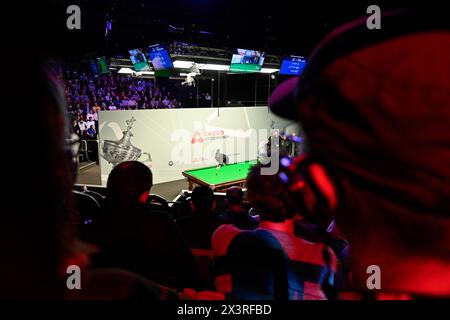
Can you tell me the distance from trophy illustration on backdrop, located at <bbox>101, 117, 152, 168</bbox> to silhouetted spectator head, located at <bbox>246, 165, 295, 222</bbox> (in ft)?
22.8

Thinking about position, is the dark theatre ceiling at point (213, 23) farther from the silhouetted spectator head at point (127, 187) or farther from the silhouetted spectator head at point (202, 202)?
the silhouetted spectator head at point (127, 187)

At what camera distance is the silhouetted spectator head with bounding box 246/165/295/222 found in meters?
2.11

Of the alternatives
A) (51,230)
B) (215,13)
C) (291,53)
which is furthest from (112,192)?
(291,53)

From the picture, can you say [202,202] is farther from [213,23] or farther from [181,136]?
[213,23]

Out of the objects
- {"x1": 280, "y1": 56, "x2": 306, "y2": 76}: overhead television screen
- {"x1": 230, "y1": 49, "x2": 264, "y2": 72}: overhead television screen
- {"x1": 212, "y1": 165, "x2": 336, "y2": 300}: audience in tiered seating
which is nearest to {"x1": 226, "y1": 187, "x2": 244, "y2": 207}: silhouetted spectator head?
Answer: {"x1": 212, "y1": 165, "x2": 336, "y2": 300}: audience in tiered seating

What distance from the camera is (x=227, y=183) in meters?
7.65

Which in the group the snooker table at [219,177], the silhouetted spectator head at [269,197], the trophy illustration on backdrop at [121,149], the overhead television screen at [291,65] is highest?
the overhead television screen at [291,65]

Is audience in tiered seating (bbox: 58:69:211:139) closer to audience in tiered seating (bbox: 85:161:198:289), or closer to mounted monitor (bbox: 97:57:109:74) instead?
mounted monitor (bbox: 97:57:109:74)

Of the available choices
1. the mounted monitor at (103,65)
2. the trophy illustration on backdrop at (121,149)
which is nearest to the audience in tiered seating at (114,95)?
the mounted monitor at (103,65)

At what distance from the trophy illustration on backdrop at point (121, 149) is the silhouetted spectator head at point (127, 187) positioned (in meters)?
6.43

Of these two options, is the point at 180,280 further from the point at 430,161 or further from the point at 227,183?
the point at 227,183

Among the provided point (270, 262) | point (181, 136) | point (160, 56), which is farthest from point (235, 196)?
point (181, 136)

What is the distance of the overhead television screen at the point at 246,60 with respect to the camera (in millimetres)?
9469
